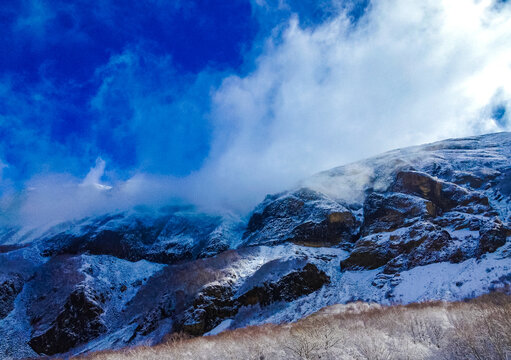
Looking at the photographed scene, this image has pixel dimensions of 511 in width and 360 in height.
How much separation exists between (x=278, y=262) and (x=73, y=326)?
49.1m

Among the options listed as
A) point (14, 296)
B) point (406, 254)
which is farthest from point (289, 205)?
point (14, 296)

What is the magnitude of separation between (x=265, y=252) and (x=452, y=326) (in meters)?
66.2

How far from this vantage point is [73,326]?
68188 millimetres

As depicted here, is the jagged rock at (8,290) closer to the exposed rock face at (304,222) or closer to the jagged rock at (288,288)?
the jagged rock at (288,288)

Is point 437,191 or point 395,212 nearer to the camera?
point 395,212

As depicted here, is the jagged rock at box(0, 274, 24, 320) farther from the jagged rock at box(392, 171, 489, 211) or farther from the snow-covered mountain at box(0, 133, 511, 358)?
the jagged rock at box(392, 171, 489, 211)

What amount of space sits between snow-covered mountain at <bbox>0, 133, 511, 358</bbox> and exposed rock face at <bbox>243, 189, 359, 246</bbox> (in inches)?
17.4

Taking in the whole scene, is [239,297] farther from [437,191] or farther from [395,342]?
[437,191]

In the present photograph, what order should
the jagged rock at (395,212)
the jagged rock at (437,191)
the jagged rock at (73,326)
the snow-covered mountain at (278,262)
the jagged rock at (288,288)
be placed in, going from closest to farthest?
the snow-covered mountain at (278,262)
the jagged rock at (73,326)
the jagged rock at (288,288)
the jagged rock at (437,191)
the jagged rock at (395,212)

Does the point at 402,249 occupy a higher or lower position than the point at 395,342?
higher

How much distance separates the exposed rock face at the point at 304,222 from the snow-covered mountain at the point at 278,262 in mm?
442

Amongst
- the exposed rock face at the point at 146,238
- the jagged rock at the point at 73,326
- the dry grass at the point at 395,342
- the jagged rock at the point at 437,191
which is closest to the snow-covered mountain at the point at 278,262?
the jagged rock at the point at 73,326

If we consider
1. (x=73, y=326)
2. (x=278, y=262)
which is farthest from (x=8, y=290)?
(x=278, y=262)

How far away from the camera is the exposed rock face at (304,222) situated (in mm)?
94750
